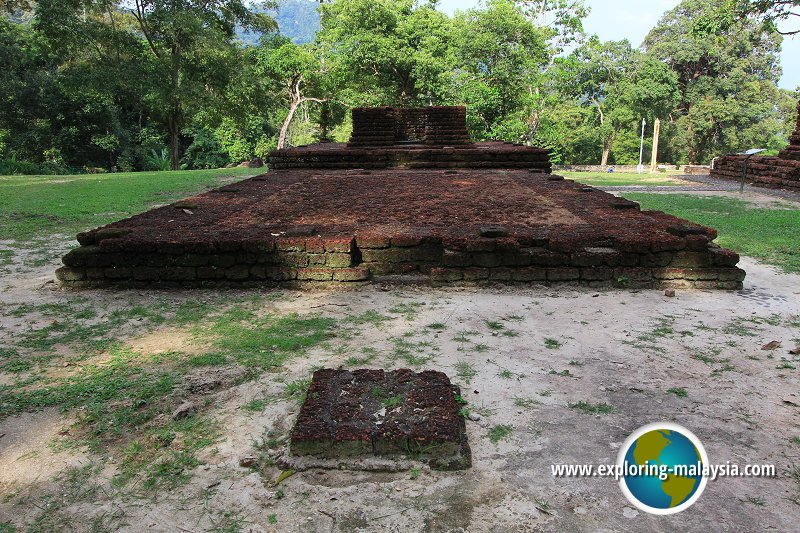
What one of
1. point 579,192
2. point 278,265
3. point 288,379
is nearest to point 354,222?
point 278,265

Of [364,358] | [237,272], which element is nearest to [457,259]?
[364,358]

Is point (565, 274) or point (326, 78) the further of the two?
point (326, 78)

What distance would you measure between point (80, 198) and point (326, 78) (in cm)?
1542

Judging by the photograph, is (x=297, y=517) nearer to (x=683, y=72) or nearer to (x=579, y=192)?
(x=579, y=192)

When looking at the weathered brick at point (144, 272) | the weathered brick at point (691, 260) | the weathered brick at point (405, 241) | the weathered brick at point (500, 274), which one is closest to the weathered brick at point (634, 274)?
the weathered brick at point (691, 260)

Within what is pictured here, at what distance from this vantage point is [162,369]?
2.88 meters

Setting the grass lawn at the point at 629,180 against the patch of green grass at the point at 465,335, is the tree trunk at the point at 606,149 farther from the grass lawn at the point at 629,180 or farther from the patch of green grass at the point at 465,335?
the patch of green grass at the point at 465,335

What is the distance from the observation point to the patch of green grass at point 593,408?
2.43 metres

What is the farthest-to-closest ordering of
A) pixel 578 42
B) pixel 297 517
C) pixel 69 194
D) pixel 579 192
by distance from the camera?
pixel 578 42
pixel 69 194
pixel 579 192
pixel 297 517

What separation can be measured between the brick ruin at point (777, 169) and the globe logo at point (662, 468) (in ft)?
39.3

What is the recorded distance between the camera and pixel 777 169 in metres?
12.4

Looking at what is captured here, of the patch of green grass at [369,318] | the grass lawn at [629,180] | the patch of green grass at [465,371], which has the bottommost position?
the patch of green grass at [465,371]

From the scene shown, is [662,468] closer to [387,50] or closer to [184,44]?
[184,44]

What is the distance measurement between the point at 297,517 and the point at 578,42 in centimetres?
2871
